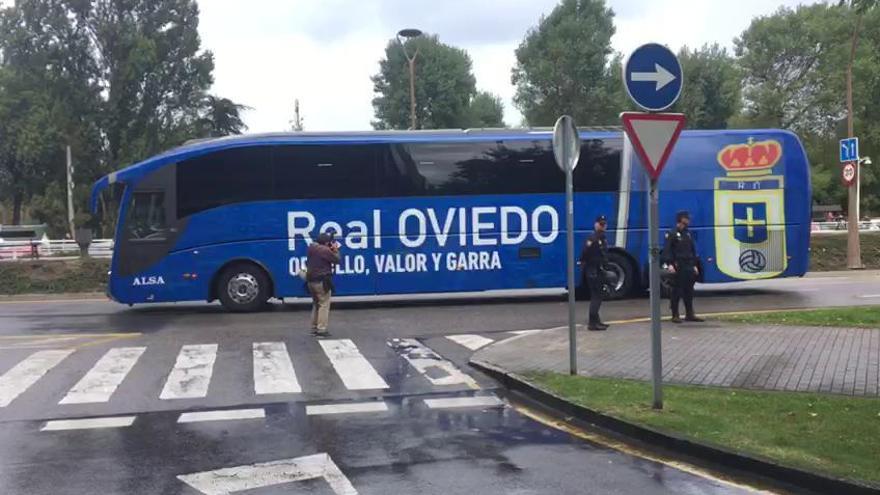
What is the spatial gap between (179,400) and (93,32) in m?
50.9

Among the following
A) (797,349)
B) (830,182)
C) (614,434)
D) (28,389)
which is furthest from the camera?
(830,182)

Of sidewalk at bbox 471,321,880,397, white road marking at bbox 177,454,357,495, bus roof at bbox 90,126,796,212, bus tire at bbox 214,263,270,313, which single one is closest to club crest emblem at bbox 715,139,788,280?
bus roof at bbox 90,126,796,212

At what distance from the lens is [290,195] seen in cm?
1662

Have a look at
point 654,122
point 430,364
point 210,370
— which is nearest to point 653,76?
point 654,122

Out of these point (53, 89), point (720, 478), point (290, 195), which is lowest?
point (720, 478)

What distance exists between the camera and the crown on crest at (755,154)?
17531 mm

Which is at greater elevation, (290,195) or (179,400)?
(290,195)

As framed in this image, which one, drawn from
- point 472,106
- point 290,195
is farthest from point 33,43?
point 290,195

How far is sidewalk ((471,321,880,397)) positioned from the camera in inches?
337

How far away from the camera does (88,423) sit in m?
7.54

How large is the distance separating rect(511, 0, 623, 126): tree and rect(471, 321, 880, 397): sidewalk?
4454 cm

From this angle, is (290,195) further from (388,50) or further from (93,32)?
(388,50)

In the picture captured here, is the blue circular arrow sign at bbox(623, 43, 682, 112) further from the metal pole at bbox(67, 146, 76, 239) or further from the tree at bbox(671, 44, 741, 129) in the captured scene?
the tree at bbox(671, 44, 741, 129)

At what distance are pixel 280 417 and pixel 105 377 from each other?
10.6 feet
